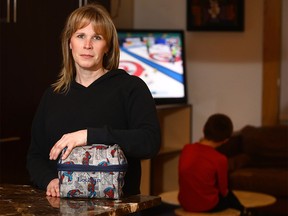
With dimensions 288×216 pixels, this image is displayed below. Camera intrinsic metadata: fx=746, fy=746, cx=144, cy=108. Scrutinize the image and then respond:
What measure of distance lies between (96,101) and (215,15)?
4408 millimetres

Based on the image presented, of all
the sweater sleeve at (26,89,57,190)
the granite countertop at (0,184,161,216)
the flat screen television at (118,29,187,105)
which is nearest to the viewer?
the granite countertop at (0,184,161,216)

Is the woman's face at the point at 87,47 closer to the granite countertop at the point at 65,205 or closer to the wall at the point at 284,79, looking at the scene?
the granite countertop at the point at 65,205

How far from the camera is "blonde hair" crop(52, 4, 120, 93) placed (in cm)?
223

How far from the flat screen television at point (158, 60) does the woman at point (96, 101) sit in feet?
11.7

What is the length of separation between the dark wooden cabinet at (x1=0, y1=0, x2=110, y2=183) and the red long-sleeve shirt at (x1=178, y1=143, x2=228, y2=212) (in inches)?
43.7

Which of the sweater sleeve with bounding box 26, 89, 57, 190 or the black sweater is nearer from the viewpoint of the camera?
the black sweater

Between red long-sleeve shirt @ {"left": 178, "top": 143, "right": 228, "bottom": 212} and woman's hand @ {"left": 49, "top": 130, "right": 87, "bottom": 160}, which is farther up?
woman's hand @ {"left": 49, "top": 130, "right": 87, "bottom": 160}

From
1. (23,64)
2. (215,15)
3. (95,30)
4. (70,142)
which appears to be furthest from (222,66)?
(70,142)

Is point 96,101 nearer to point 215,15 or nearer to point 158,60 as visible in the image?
point 158,60

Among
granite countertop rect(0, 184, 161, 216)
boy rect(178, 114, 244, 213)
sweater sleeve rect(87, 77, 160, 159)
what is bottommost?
boy rect(178, 114, 244, 213)

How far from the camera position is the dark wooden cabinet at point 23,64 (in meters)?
3.75

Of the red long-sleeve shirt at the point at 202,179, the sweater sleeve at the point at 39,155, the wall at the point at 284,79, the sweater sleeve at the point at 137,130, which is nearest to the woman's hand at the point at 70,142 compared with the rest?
the sweater sleeve at the point at 137,130

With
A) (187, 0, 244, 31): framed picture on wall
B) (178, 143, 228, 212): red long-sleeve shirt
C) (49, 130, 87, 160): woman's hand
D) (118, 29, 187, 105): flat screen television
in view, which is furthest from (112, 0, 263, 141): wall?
(49, 130, 87, 160): woman's hand

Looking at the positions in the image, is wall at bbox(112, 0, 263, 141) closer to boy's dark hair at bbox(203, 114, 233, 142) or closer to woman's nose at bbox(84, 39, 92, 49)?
boy's dark hair at bbox(203, 114, 233, 142)
